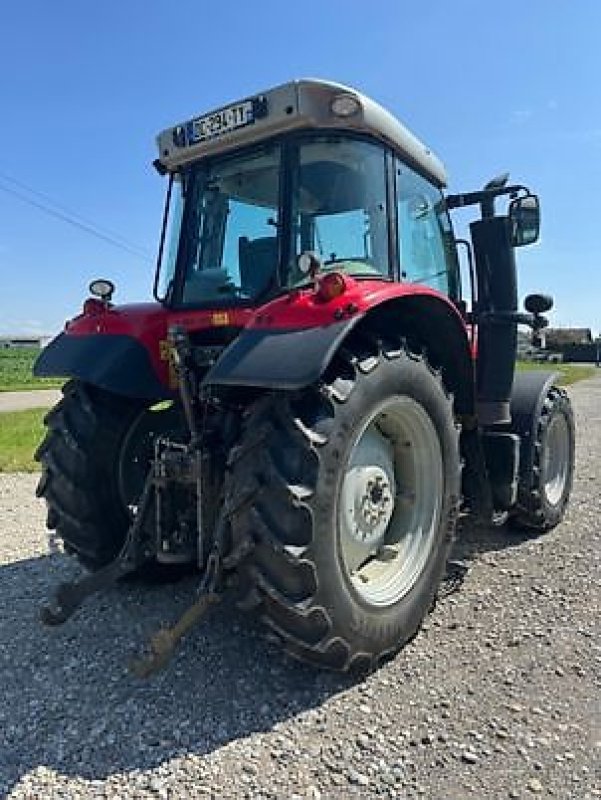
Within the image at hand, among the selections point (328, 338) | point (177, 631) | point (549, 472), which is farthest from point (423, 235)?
point (177, 631)

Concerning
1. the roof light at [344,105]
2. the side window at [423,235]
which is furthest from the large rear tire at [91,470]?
the roof light at [344,105]

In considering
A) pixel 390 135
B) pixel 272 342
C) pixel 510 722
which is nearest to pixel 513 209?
pixel 390 135

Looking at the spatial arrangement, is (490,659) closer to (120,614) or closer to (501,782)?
(501,782)

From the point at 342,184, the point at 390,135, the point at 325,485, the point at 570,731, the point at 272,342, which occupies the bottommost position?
the point at 570,731

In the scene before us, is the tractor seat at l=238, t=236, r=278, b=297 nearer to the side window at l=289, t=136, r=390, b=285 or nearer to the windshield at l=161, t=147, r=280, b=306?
the windshield at l=161, t=147, r=280, b=306

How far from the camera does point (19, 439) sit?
10.3 m

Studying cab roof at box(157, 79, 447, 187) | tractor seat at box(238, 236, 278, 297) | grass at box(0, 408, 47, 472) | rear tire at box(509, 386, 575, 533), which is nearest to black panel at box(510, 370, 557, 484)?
rear tire at box(509, 386, 575, 533)

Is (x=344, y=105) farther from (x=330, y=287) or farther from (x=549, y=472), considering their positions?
(x=549, y=472)

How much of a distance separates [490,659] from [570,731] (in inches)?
22.8

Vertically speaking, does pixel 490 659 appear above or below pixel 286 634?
below

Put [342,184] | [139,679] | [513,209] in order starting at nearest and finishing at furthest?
[139,679]
[342,184]
[513,209]

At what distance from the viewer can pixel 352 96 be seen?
10.5 ft

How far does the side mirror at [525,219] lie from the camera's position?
448cm

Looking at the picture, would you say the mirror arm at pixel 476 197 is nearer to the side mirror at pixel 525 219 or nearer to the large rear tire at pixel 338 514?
the side mirror at pixel 525 219
